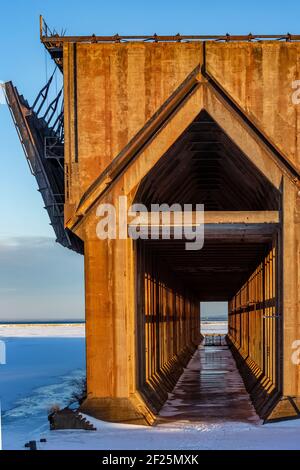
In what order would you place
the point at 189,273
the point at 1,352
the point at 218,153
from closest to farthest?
the point at 1,352, the point at 218,153, the point at 189,273

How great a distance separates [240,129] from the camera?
24.8m

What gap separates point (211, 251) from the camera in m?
37.3

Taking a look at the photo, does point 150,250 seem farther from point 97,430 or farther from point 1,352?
point 1,352

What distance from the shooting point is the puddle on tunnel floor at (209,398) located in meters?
27.0

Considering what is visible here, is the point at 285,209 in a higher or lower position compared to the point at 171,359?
higher

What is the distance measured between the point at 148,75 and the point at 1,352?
17.0m

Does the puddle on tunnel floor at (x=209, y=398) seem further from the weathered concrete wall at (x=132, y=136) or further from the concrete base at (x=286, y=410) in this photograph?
the weathered concrete wall at (x=132, y=136)

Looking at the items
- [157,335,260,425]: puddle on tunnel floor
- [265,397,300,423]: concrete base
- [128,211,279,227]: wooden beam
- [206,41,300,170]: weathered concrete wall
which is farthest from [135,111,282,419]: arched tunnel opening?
[206,41,300,170]: weathered concrete wall

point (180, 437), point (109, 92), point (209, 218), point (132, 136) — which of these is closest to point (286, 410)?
point (180, 437)

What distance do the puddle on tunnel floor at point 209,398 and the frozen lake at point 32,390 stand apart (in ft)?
19.1

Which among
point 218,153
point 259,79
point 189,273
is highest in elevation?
point 259,79

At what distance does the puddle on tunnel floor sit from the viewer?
27.0m

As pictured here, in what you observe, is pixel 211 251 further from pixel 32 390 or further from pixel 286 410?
pixel 32 390
